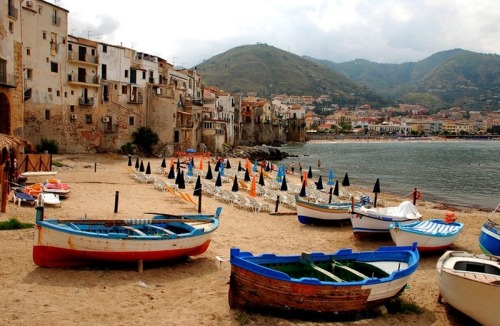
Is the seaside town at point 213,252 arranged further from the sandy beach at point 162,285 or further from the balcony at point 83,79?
the balcony at point 83,79

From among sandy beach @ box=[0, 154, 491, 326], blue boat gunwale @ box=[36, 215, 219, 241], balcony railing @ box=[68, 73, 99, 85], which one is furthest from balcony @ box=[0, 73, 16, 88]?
blue boat gunwale @ box=[36, 215, 219, 241]

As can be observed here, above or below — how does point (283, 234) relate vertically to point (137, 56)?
below

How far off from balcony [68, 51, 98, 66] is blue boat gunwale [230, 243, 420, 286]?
41.1 metres

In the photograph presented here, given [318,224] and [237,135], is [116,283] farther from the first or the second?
[237,135]

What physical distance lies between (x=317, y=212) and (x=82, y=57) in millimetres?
35761

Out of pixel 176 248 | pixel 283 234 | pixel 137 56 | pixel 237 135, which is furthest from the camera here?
pixel 237 135

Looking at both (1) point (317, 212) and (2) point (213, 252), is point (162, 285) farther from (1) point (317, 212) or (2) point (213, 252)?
(1) point (317, 212)

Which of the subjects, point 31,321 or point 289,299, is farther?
point 289,299

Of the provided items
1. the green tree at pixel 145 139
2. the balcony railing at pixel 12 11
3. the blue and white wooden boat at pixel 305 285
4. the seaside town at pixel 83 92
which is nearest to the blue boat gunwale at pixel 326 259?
the blue and white wooden boat at pixel 305 285

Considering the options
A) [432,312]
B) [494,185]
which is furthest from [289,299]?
[494,185]

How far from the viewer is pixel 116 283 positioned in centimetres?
1125

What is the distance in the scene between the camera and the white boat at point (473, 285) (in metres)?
9.36

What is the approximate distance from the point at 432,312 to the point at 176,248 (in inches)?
267

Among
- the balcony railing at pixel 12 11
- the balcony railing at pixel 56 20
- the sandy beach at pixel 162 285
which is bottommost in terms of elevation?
the sandy beach at pixel 162 285
